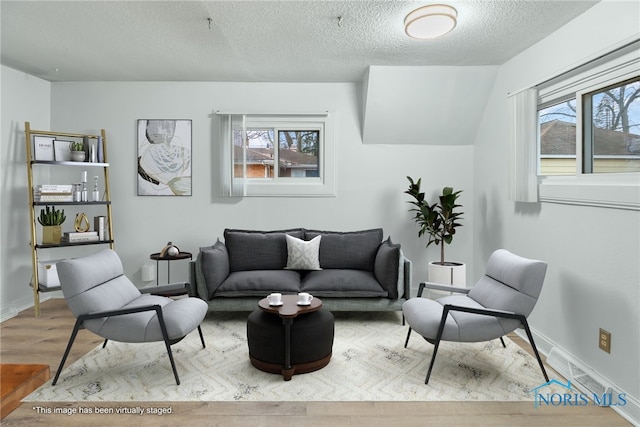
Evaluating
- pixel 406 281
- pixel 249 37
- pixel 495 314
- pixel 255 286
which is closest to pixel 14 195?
pixel 255 286

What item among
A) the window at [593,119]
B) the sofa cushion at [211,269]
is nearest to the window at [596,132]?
the window at [593,119]

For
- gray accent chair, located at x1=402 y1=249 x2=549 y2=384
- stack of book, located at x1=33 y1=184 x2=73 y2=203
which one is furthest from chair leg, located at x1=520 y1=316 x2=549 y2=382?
stack of book, located at x1=33 y1=184 x2=73 y2=203

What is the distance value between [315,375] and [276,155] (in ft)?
9.41

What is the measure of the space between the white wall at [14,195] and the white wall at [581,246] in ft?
16.9

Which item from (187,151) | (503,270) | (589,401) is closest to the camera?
(589,401)

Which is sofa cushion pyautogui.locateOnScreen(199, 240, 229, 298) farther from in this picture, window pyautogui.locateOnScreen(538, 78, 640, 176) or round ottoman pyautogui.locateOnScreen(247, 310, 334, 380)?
window pyautogui.locateOnScreen(538, 78, 640, 176)

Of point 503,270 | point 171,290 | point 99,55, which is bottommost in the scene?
point 171,290

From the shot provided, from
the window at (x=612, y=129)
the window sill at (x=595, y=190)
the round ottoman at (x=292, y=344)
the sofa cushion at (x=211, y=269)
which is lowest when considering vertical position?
the round ottoman at (x=292, y=344)

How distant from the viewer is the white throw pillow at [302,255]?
4281 millimetres

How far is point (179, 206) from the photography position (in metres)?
4.94

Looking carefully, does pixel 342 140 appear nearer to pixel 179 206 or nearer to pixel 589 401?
pixel 179 206

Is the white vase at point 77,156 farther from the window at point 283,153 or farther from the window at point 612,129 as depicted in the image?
the window at point 612,129

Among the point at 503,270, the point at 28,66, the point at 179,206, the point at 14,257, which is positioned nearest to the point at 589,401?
the point at 503,270

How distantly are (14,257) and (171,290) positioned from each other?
226 centimetres
